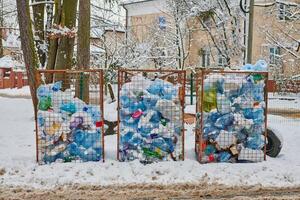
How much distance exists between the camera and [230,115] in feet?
27.8

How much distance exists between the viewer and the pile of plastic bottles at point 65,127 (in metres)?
8.09

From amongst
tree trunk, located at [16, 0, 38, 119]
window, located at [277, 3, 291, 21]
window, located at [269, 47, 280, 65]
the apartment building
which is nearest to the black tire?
tree trunk, located at [16, 0, 38, 119]

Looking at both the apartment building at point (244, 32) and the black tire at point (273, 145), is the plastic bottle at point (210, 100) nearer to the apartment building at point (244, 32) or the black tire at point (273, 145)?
the black tire at point (273, 145)

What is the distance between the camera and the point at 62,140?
8.16m

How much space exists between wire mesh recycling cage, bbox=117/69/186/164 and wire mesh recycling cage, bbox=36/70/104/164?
402 millimetres

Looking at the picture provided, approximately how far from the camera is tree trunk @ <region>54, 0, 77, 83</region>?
40.4 feet

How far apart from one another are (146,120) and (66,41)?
210 inches

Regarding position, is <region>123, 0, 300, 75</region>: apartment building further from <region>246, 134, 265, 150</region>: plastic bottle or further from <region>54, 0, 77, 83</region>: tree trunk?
<region>246, 134, 265, 150</region>: plastic bottle

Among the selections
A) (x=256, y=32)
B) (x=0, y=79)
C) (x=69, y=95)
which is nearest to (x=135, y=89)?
(x=69, y=95)

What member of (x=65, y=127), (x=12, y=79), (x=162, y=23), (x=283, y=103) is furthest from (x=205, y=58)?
(x=65, y=127)

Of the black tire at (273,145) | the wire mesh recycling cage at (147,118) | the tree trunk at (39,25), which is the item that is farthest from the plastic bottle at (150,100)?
the tree trunk at (39,25)

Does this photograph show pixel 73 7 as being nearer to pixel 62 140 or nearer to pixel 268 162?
pixel 62 140

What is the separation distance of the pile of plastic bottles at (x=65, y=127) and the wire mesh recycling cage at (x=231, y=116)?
74.9 inches

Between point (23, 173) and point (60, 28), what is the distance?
5331 millimetres
